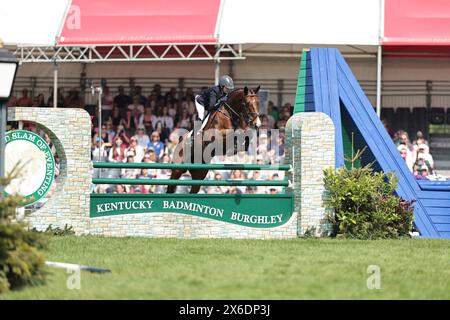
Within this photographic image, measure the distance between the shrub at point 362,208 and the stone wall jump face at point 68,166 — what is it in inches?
139

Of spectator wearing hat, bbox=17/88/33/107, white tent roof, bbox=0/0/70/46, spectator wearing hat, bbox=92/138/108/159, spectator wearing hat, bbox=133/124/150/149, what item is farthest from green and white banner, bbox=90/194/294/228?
spectator wearing hat, bbox=17/88/33/107

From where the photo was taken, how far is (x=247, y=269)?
10.0 metres

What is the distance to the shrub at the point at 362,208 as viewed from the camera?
1398 centimetres

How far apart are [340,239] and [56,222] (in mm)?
4031

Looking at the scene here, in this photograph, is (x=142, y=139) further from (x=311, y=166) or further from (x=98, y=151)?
(x=311, y=166)

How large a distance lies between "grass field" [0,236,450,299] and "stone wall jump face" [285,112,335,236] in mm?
692

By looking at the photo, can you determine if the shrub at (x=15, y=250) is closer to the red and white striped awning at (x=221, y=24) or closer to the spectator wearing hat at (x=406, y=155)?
the red and white striped awning at (x=221, y=24)

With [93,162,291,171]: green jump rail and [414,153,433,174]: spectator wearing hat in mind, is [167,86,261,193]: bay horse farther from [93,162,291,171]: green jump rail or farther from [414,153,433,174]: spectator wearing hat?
[414,153,433,174]: spectator wearing hat

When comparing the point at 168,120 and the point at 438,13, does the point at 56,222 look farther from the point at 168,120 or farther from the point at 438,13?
the point at 438,13

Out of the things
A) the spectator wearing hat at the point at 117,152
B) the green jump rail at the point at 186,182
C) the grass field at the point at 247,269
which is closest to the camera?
the grass field at the point at 247,269

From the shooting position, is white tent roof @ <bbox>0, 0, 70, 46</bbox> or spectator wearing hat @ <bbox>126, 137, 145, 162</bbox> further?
white tent roof @ <bbox>0, 0, 70, 46</bbox>

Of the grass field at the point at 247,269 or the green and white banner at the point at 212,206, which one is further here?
the green and white banner at the point at 212,206

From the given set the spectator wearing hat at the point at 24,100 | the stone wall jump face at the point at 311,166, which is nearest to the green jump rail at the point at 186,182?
the stone wall jump face at the point at 311,166

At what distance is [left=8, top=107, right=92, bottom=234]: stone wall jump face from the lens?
13.7 metres
